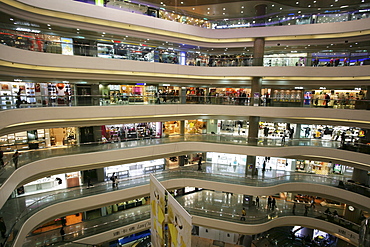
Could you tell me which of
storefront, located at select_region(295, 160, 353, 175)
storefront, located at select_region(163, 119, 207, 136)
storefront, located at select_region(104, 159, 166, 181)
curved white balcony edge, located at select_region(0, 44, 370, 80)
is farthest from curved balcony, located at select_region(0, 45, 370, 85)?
storefront, located at select_region(295, 160, 353, 175)

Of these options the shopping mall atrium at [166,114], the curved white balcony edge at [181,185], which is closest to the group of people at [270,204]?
the shopping mall atrium at [166,114]

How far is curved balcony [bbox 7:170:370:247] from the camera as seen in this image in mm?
10289

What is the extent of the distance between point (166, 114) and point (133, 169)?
5.29 m

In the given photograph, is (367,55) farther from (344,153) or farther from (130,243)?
(130,243)

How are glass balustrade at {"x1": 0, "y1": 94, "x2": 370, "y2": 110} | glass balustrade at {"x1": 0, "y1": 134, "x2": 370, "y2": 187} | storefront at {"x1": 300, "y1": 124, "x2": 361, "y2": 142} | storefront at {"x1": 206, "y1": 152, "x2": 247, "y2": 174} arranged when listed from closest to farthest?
glass balustrade at {"x1": 0, "y1": 94, "x2": 370, "y2": 110}, glass balustrade at {"x1": 0, "y1": 134, "x2": 370, "y2": 187}, storefront at {"x1": 300, "y1": 124, "x2": 361, "y2": 142}, storefront at {"x1": 206, "y1": 152, "x2": 247, "y2": 174}

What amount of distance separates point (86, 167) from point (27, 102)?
15.3 ft

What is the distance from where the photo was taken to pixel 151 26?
41.5 feet

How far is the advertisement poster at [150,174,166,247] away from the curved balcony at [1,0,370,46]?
9631 mm

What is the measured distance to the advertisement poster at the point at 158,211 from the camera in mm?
5699

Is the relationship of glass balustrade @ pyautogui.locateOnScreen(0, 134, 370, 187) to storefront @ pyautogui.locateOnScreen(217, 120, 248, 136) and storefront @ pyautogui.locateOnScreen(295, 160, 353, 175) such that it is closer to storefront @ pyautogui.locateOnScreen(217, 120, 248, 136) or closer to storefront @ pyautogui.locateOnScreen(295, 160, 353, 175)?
storefront @ pyautogui.locateOnScreen(295, 160, 353, 175)

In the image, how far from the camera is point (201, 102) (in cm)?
1516

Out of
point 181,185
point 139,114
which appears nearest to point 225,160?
point 181,185

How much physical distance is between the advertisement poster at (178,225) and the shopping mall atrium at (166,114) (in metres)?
7.33

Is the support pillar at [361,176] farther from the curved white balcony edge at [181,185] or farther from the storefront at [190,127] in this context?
the storefront at [190,127]
